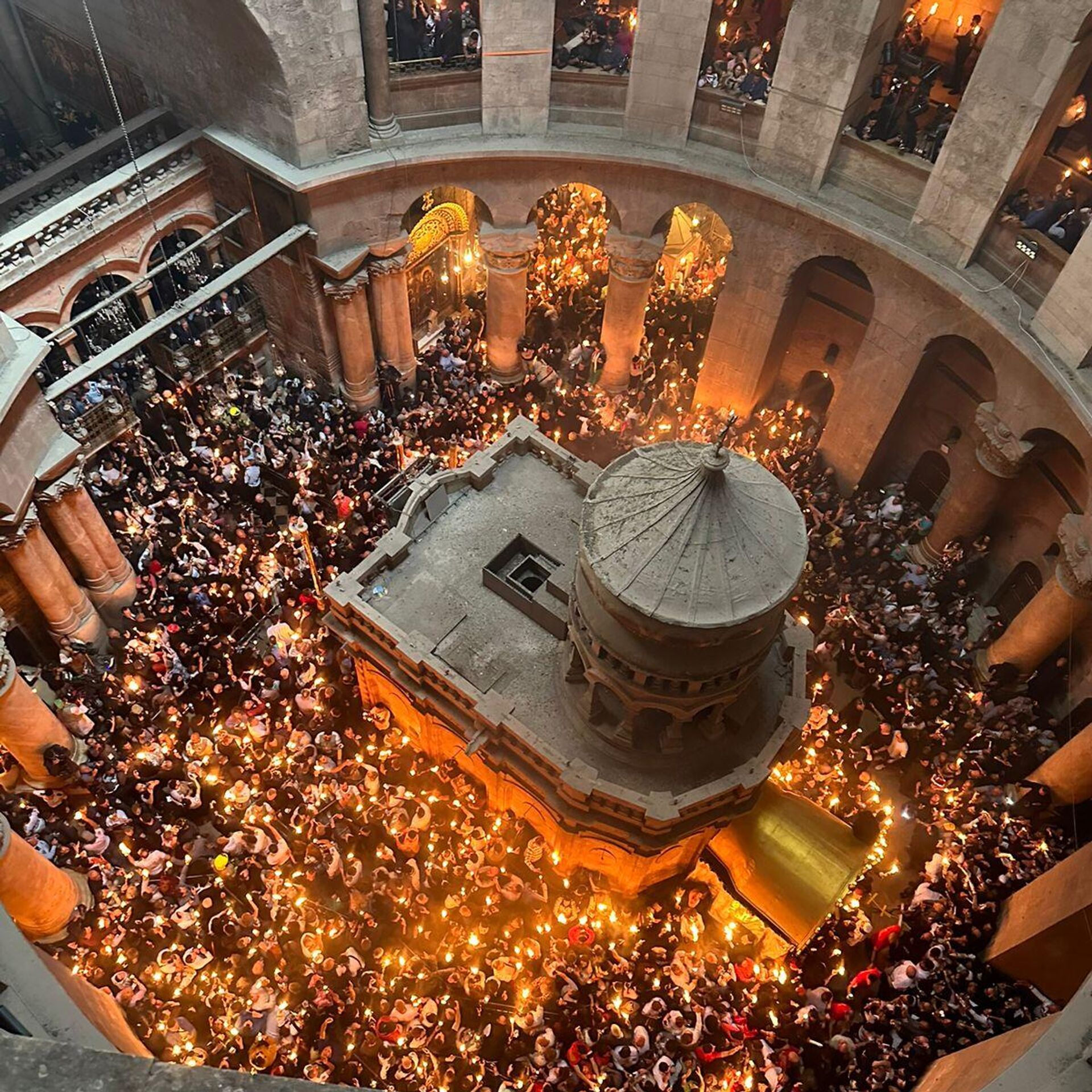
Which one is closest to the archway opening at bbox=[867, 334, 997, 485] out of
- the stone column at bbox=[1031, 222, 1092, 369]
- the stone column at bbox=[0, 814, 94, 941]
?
the stone column at bbox=[1031, 222, 1092, 369]

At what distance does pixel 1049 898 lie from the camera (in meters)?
14.6

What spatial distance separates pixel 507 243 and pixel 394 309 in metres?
3.34

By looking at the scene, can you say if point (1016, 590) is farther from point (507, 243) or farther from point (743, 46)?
point (507, 243)

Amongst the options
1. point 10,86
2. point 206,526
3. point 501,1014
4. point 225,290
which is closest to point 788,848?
point 501,1014

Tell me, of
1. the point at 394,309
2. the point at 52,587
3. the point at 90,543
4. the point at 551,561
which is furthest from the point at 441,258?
the point at 52,587

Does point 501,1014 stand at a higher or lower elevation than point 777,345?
lower

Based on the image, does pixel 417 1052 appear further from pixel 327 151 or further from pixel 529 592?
pixel 327 151

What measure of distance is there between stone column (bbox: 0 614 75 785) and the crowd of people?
0.49 meters

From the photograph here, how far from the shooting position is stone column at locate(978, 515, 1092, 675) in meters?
16.3

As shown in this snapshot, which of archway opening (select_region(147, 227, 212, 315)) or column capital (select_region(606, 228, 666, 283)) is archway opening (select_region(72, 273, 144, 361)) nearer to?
archway opening (select_region(147, 227, 212, 315))

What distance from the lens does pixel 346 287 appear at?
21.5m

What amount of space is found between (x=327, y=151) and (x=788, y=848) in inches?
666

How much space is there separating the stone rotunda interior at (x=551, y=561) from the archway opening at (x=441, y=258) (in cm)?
306

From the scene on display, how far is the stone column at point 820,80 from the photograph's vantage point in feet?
56.0
